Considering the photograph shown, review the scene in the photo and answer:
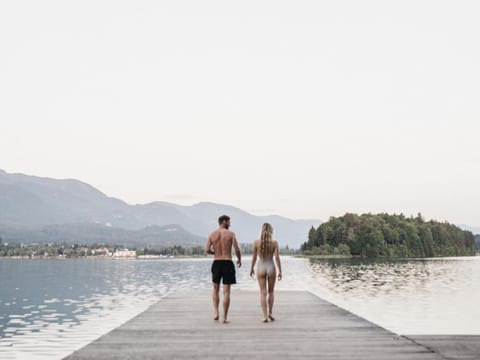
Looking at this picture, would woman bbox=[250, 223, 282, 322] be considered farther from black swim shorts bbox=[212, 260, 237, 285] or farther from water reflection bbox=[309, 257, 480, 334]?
water reflection bbox=[309, 257, 480, 334]

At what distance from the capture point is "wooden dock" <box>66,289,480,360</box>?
1250 centimetres

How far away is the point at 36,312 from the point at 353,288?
32178 millimetres

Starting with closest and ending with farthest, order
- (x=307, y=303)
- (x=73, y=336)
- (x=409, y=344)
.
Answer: (x=409, y=344) → (x=307, y=303) → (x=73, y=336)

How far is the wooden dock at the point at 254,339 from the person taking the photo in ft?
41.0

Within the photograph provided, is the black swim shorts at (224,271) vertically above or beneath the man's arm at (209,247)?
beneath

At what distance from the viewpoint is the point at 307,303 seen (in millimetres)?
24641

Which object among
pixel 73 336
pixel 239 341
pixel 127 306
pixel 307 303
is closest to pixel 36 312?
pixel 127 306

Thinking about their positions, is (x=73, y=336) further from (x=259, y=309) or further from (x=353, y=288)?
(x=353, y=288)

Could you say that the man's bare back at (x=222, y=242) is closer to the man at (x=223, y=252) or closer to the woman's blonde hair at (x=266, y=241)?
the man at (x=223, y=252)

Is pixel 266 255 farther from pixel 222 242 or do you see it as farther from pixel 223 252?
pixel 222 242

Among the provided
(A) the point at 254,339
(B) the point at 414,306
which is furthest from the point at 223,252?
(B) the point at 414,306

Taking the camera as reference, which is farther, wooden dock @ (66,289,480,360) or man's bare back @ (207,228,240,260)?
man's bare back @ (207,228,240,260)

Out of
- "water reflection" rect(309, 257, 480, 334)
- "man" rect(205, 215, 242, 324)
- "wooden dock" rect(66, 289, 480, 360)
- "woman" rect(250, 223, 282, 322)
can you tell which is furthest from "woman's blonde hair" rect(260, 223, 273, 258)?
"water reflection" rect(309, 257, 480, 334)

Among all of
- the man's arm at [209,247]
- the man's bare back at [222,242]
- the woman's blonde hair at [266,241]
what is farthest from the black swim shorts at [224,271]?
the woman's blonde hair at [266,241]
